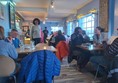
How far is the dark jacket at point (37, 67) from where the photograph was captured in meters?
2.01

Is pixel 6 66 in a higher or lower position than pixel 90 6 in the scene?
lower

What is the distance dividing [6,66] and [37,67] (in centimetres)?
43

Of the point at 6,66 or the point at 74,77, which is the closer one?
the point at 6,66

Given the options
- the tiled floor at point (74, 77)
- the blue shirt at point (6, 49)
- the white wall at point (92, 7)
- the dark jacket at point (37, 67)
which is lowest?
the tiled floor at point (74, 77)

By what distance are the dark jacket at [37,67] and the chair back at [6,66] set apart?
0.51ft

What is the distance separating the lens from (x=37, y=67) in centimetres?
204

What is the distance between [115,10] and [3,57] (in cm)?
332

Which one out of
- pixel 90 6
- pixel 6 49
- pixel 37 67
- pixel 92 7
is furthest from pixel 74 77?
pixel 90 6

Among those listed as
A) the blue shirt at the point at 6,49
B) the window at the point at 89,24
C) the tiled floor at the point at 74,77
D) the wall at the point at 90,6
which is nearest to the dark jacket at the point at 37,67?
the blue shirt at the point at 6,49

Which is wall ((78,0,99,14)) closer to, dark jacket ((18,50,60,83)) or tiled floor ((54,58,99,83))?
tiled floor ((54,58,99,83))

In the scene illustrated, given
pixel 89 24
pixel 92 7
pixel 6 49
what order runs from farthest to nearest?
pixel 89 24, pixel 92 7, pixel 6 49

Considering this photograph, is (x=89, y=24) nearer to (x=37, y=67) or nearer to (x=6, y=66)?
(x=37, y=67)

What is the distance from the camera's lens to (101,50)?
362 centimetres

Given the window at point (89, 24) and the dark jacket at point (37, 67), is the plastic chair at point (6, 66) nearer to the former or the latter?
the dark jacket at point (37, 67)
